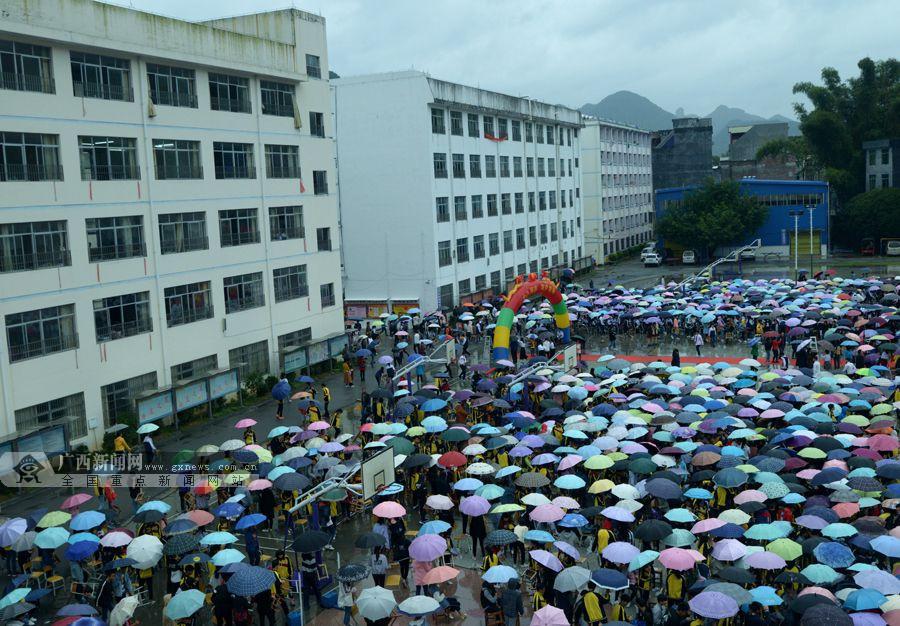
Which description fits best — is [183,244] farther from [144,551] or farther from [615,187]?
[615,187]

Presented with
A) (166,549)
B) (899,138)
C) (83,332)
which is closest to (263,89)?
(83,332)

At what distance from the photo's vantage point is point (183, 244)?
3109 cm

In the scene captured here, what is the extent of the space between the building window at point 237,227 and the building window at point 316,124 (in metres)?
5.77

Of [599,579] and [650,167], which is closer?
[599,579]

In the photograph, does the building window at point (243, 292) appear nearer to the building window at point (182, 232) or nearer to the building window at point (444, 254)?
the building window at point (182, 232)

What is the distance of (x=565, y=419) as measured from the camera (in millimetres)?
23172

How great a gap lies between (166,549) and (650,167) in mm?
88309

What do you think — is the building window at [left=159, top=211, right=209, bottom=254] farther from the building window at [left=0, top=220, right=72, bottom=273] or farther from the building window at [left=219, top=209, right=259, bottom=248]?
the building window at [left=0, top=220, right=72, bottom=273]

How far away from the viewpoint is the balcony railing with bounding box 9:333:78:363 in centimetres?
2460

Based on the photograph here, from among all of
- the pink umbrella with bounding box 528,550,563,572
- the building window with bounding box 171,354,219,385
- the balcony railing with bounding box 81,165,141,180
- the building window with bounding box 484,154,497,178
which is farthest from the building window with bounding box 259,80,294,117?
the pink umbrella with bounding box 528,550,563,572

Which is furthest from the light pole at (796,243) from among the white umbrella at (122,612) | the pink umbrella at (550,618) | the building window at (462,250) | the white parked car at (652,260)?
the white umbrella at (122,612)

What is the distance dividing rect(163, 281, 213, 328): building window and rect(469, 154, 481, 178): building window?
2509cm

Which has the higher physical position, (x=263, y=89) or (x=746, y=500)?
(x=263, y=89)

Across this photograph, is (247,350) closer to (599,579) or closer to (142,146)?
(142,146)
